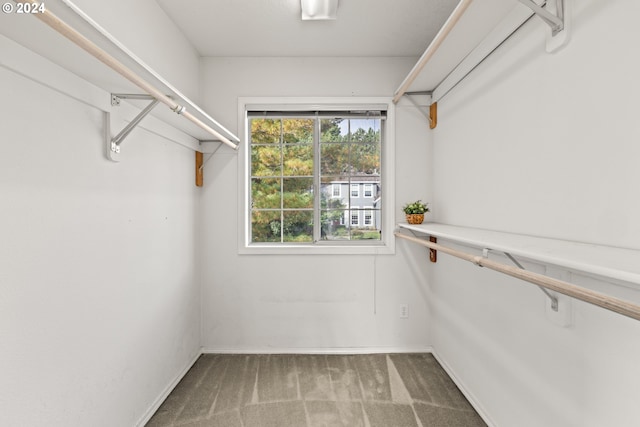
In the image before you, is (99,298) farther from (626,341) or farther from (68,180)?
(626,341)

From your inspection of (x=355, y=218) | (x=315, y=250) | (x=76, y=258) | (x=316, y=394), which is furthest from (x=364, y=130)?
(x=76, y=258)

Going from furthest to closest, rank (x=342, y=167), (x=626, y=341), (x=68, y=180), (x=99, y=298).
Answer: (x=342, y=167)
(x=99, y=298)
(x=68, y=180)
(x=626, y=341)

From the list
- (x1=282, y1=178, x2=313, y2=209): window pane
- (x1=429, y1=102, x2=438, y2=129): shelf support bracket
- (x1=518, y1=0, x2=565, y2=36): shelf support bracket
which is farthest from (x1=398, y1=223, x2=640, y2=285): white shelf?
(x1=282, y1=178, x2=313, y2=209): window pane

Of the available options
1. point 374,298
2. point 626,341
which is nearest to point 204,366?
point 374,298

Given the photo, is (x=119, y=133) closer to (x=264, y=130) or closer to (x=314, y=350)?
(x=264, y=130)

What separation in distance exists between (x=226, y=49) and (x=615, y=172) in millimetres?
2428

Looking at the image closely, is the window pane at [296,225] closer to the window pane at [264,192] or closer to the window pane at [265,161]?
the window pane at [264,192]

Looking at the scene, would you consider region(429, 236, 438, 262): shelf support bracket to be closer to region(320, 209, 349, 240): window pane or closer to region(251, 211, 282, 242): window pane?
region(320, 209, 349, 240): window pane

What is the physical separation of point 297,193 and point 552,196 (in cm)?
183

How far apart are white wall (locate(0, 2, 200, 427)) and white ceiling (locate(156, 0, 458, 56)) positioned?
378 mm

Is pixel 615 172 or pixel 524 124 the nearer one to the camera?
pixel 615 172

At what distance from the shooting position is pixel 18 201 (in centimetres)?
102

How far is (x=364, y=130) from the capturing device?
270 cm

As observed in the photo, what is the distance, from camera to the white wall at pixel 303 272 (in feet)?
8.28
